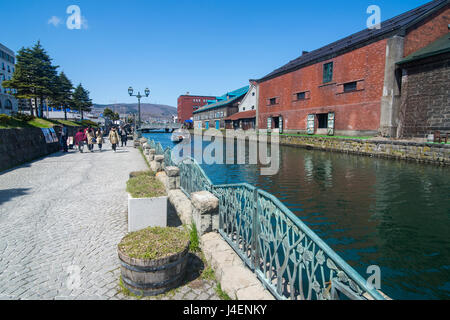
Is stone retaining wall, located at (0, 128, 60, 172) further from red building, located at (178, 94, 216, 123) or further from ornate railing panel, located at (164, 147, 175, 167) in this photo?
red building, located at (178, 94, 216, 123)

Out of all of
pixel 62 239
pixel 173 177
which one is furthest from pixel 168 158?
pixel 62 239

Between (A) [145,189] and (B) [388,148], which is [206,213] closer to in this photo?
(A) [145,189]

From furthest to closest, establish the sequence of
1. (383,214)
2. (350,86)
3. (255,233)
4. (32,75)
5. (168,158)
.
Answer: (32,75), (350,86), (168,158), (383,214), (255,233)

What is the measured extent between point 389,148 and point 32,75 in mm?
37922

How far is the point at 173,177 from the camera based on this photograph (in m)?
7.46

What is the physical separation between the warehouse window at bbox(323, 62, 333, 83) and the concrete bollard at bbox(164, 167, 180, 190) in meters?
27.2

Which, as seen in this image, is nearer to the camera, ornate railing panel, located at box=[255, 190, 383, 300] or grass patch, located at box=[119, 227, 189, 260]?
ornate railing panel, located at box=[255, 190, 383, 300]

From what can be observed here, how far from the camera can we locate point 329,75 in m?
29.1

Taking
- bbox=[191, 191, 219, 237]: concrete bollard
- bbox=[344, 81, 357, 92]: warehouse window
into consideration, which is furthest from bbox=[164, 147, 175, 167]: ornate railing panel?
bbox=[344, 81, 357, 92]: warehouse window

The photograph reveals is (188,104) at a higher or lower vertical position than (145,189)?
higher

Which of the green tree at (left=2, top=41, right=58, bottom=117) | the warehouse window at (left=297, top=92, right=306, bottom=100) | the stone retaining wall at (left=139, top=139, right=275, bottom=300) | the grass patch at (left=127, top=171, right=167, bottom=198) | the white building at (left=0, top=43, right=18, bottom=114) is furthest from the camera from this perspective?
the white building at (left=0, top=43, right=18, bottom=114)

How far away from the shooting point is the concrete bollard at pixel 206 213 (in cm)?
443

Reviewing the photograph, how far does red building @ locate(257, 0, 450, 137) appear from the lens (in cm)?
2186
